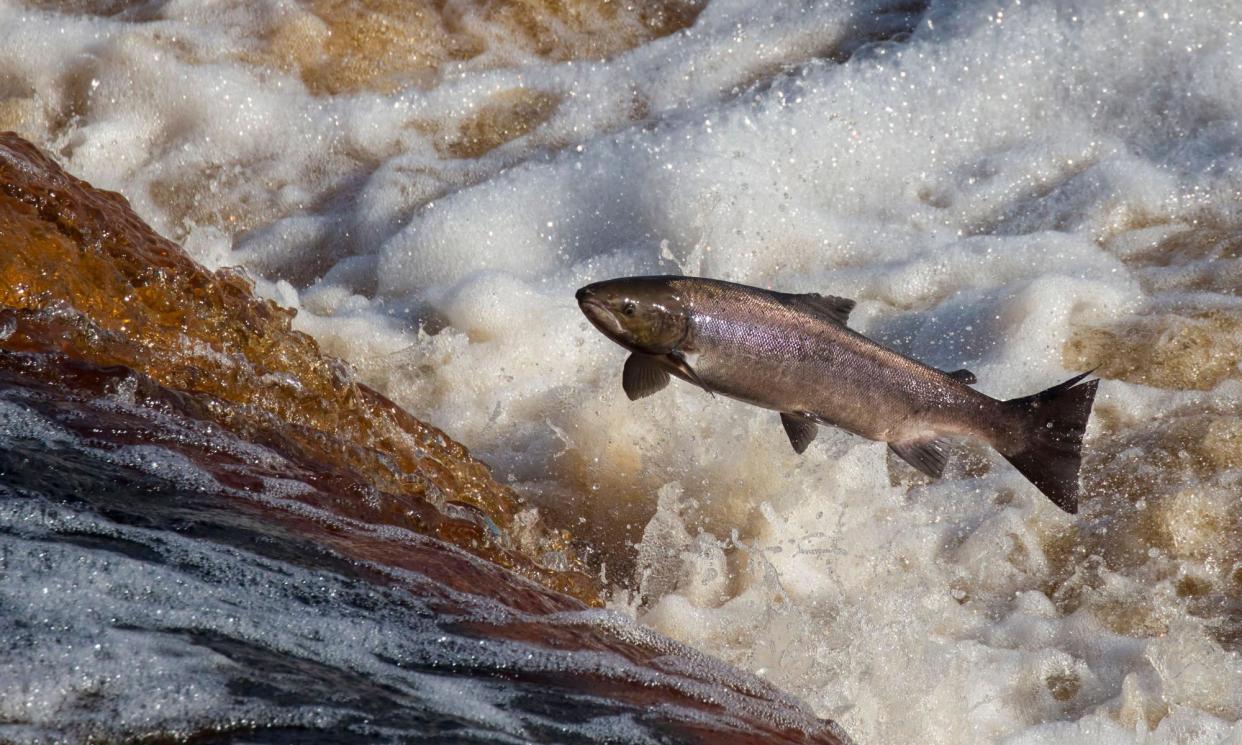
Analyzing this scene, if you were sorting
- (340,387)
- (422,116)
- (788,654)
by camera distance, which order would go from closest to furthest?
(788,654), (340,387), (422,116)

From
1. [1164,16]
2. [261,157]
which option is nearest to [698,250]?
[261,157]

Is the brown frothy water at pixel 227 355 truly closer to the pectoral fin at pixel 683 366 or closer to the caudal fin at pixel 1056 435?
the pectoral fin at pixel 683 366

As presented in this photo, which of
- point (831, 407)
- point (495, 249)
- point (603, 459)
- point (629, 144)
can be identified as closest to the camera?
point (831, 407)

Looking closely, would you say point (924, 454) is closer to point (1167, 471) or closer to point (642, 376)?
point (642, 376)

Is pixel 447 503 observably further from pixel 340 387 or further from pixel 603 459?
pixel 603 459

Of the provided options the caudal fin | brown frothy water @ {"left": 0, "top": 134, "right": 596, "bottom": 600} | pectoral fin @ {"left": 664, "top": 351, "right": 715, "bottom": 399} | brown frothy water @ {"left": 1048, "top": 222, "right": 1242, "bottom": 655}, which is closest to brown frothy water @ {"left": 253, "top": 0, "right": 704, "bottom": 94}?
brown frothy water @ {"left": 0, "top": 134, "right": 596, "bottom": 600}

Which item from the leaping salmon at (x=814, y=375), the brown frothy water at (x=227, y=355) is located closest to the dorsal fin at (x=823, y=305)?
the leaping salmon at (x=814, y=375)

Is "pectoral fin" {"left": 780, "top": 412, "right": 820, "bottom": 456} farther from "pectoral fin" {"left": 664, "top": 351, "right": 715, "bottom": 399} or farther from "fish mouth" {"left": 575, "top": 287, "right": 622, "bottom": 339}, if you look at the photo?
"fish mouth" {"left": 575, "top": 287, "right": 622, "bottom": 339}

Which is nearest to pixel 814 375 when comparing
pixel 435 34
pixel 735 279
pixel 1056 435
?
pixel 1056 435
